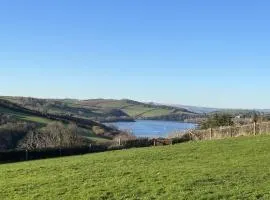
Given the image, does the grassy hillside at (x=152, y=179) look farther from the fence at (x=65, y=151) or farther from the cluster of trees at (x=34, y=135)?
the cluster of trees at (x=34, y=135)

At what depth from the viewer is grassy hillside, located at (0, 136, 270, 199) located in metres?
17.9

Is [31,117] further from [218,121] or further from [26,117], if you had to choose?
[218,121]

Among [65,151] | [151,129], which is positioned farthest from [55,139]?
[151,129]

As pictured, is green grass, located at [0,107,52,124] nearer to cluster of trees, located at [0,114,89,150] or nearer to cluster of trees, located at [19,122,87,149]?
cluster of trees, located at [0,114,89,150]

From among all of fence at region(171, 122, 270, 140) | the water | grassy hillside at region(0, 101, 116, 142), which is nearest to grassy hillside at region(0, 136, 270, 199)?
fence at region(171, 122, 270, 140)

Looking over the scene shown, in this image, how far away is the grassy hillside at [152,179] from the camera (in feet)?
58.7

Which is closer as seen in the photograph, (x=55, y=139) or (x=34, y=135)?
(x=55, y=139)

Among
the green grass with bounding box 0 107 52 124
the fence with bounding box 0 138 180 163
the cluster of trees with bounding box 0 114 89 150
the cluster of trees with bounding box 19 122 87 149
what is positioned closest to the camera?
the fence with bounding box 0 138 180 163

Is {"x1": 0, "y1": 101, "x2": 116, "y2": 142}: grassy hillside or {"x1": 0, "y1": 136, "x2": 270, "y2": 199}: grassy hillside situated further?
{"x1": 0, "y1": 101, "x2": 116, "y2": 142}: grassy hillside

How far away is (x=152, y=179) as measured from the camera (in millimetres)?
20500

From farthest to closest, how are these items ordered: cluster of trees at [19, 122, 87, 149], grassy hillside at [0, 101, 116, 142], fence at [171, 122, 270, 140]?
grassy hillside at [0, 101, 116, 142], cluster of trees at [19, 122, 87, 149], fence at [171, 122, 270, 140]

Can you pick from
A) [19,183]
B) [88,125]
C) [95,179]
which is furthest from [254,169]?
[88,125]

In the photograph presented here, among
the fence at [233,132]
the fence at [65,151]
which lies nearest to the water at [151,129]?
the fence at [65,151]

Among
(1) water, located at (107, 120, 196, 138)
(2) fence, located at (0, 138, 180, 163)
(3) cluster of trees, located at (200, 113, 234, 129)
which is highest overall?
(3) cluster of trees, located at (200, 113, 234, 129)
